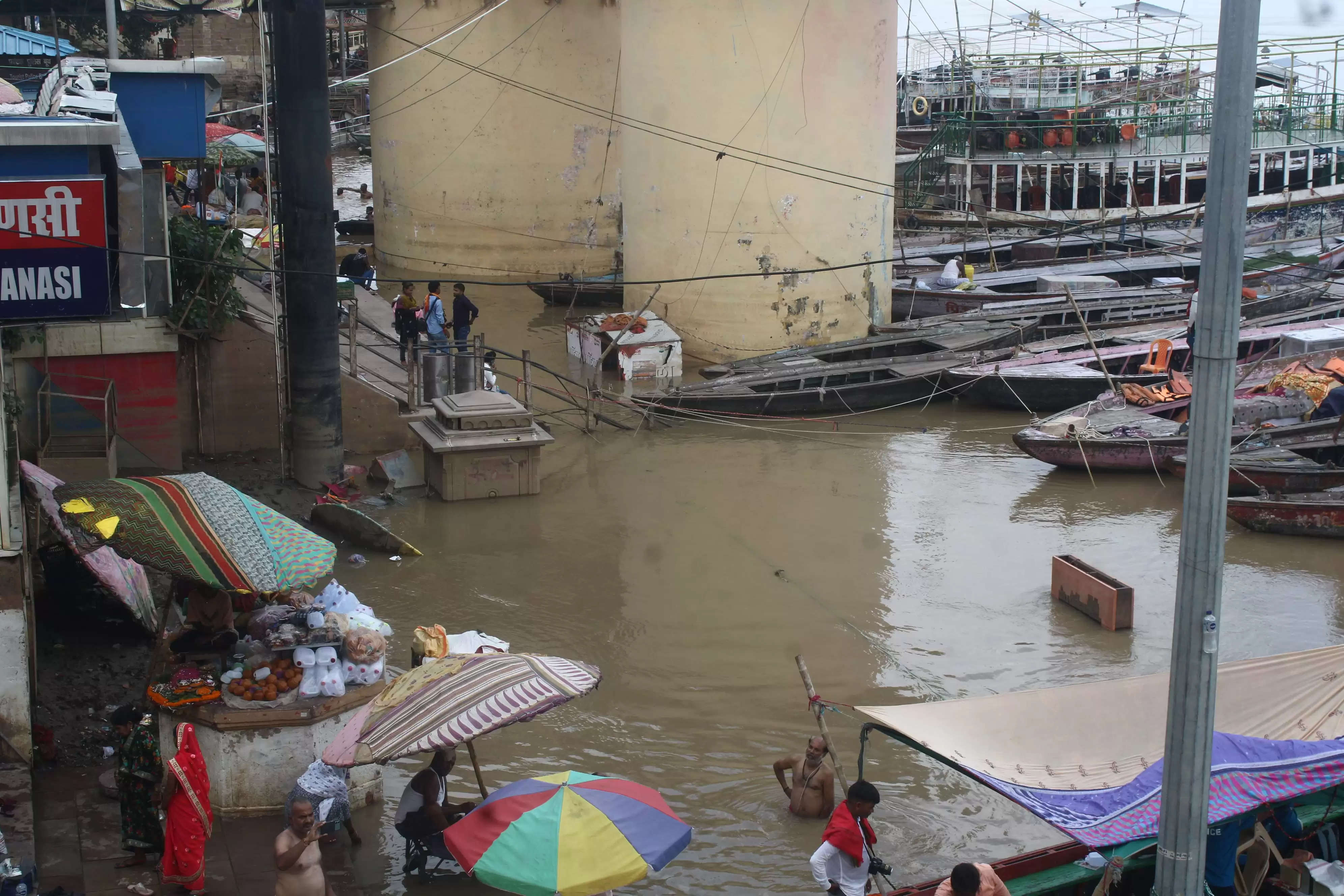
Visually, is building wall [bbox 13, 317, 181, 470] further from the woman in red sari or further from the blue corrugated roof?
the blue corrugated roof

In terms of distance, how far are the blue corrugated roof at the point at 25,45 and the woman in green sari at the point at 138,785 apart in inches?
534

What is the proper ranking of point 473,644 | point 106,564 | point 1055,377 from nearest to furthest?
point 473,644 < point 106,564 < point 1055,377

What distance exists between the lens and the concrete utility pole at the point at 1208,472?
173 inches

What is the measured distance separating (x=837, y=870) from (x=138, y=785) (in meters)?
3.76

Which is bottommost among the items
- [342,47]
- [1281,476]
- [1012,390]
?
[1281,476]

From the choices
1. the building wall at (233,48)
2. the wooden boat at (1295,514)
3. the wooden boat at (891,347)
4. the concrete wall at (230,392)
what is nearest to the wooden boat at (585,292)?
the wooden boat at (891,347)

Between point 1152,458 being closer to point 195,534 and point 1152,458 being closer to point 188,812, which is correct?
point 195,534

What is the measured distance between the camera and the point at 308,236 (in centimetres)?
1413

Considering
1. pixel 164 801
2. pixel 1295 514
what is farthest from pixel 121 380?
pixel 1295 514

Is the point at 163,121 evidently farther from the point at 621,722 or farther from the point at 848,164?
the point at 848,164

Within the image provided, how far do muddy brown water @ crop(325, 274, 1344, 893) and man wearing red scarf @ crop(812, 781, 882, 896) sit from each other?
0.79 m

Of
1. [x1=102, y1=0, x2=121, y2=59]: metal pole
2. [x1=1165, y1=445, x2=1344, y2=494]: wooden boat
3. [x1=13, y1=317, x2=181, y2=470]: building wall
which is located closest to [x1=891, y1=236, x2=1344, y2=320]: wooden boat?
[x1=1165, y1=445, x2=1344, y2=494]: wooden boat

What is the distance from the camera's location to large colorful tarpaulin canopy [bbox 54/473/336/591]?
766 centimetres

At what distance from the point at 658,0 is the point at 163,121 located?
458 inches
